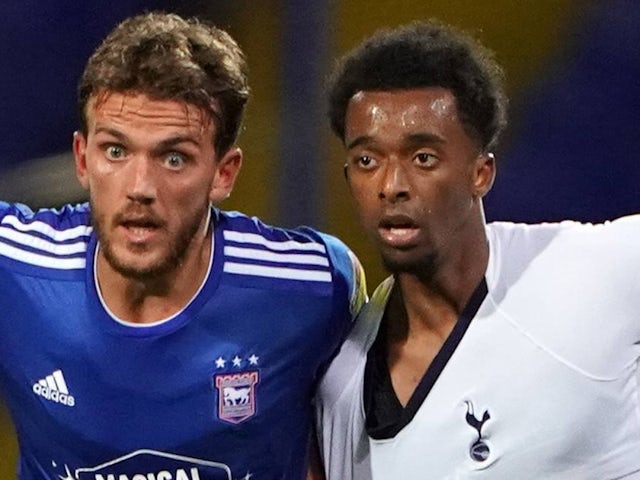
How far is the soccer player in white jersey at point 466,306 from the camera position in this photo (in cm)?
125

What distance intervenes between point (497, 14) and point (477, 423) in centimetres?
99

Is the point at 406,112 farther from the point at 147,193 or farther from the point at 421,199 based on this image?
the point at 147,193

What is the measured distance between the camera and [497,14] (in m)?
2.08

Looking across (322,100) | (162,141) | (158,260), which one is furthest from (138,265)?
(322,100)

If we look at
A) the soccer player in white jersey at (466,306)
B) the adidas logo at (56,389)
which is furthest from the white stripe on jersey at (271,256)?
the adidas logo at (56,389)

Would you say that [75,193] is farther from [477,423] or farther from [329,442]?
[477,423]

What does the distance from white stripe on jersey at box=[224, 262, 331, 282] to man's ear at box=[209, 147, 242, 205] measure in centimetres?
7

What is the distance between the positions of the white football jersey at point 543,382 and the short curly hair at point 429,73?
6.1 inches

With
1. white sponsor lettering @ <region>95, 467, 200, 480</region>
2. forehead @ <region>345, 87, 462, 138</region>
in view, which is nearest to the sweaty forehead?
forehead @ <region>345, 87, 462, 138</region>

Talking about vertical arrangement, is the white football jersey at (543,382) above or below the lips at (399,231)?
below

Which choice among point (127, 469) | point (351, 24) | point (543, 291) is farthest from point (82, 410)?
point (351, 24)

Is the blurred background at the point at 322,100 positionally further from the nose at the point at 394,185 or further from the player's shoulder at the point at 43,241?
Result: the nose at the point at 394,185

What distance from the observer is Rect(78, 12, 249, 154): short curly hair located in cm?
129

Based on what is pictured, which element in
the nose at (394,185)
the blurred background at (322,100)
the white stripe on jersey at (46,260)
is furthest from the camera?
the blurred background at (322,100)
